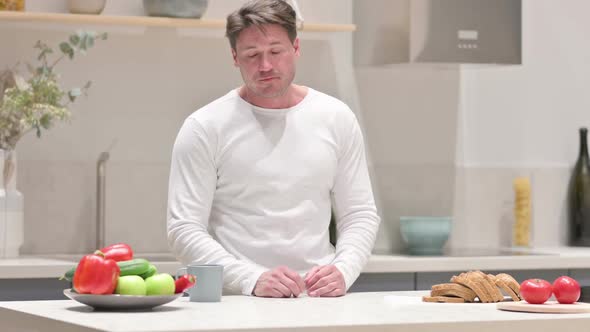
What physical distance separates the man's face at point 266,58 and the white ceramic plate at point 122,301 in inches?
33.7

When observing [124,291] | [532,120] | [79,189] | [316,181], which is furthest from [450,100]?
[124,291]

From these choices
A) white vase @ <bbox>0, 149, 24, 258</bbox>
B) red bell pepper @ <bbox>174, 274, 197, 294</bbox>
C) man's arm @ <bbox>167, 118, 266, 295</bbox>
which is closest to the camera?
red bell pepper @ <bbox>174, 274, 197, 294</bbox>

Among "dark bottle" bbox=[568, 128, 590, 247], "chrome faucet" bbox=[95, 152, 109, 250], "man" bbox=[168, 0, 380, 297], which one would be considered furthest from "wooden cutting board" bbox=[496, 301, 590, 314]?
"dark bottle" bbox=[568, 128, 590, 247]

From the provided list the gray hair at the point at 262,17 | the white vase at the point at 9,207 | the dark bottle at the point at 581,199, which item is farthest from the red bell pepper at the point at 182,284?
the dark bottle at the point at 581,199

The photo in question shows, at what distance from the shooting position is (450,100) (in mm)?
4953

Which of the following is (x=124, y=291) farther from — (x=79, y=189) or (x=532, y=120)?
(x=532, y=120)

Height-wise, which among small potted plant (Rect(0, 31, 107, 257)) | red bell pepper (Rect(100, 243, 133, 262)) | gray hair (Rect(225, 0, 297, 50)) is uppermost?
gray hair (Rect(225, 0, 297, 50))

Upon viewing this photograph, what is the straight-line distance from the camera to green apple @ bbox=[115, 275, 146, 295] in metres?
2.35

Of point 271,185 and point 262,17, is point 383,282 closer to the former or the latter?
point 271,185

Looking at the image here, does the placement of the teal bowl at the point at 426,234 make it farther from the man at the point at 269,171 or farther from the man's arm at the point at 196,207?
the man's arm at the point at 196,207

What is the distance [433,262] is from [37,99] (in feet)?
5.07

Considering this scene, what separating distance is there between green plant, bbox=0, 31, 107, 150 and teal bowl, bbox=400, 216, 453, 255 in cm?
140

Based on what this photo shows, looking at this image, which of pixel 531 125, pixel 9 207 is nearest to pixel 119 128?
pixel 9 207

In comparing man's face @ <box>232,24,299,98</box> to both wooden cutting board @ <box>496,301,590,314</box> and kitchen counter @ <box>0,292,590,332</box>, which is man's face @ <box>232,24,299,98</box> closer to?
kitchen counter @ <box>0,292,590,332</box>
